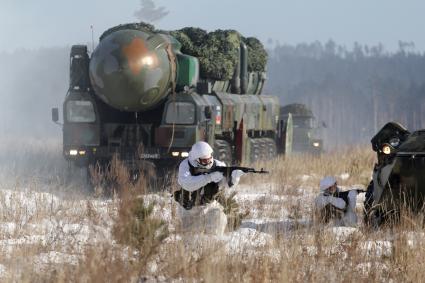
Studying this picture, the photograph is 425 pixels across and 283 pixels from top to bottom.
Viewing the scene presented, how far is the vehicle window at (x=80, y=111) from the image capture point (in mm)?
18531

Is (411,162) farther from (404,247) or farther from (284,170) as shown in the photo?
(284,170)

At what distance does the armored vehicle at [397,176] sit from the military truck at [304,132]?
21.5m

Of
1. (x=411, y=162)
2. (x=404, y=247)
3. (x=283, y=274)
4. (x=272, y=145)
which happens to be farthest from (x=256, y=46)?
(x=283, y=274)

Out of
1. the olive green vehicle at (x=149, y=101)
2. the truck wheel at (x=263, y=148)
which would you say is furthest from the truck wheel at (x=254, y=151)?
the olive green vehicle at (x=149, y=101)

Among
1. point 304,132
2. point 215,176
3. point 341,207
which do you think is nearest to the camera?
point 215,176

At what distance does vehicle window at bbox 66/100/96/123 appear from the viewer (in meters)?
18.5

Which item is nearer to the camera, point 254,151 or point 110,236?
point 110,236

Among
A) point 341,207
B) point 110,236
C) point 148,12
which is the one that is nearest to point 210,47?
point 341,207

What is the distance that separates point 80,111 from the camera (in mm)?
18578

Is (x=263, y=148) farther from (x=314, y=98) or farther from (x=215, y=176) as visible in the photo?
(x=314, y=98)

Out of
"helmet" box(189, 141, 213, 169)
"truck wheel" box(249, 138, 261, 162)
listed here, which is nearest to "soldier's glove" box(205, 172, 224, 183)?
"helmet" box(189, 141, 213, 169)

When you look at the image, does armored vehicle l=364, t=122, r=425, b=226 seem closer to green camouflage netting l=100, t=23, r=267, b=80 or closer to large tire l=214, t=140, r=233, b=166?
large tire l=214, t=140, r=233, b=166

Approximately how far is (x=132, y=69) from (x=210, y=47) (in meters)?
3.64

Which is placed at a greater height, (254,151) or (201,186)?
(201,186)
